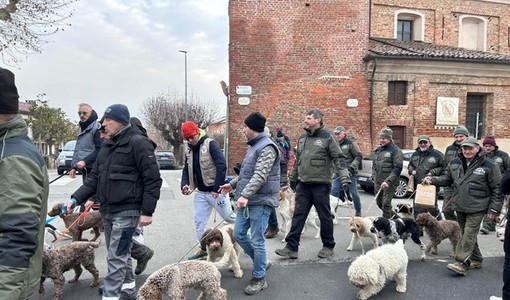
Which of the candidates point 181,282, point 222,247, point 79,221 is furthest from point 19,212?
point 79,221

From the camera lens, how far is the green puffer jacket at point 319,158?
5.48 m

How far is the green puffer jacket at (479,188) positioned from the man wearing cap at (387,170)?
1601 millimetres

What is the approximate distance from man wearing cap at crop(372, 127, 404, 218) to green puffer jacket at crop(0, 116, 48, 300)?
19.4 ft

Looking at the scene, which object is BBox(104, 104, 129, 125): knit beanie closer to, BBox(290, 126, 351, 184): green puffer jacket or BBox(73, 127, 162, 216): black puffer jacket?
BBox(73, 127, 162, 216): black puffer jacket

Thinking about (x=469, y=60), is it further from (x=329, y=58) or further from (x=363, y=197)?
(x=363, y=197)

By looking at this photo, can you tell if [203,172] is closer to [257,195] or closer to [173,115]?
[257,195]

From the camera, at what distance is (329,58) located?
16.7 metres

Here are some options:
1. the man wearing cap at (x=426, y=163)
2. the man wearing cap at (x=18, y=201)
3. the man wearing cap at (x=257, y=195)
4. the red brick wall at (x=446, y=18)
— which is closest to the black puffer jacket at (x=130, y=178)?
the man wearing cap at (x=257, y=195)

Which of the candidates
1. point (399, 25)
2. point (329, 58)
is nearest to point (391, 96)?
point (329, 58)

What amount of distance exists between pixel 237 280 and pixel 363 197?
27.2 ft

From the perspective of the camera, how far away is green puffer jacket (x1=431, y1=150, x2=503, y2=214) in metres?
4.97

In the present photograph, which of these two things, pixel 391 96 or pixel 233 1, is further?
pixel 391 96

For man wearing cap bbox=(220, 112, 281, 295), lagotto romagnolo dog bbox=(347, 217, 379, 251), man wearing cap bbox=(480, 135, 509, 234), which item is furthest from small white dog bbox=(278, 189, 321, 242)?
man wearing cap bbox=(480, 135, 509, 234)

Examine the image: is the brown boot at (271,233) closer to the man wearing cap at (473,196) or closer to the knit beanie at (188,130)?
the knit beanie at (188,130)
